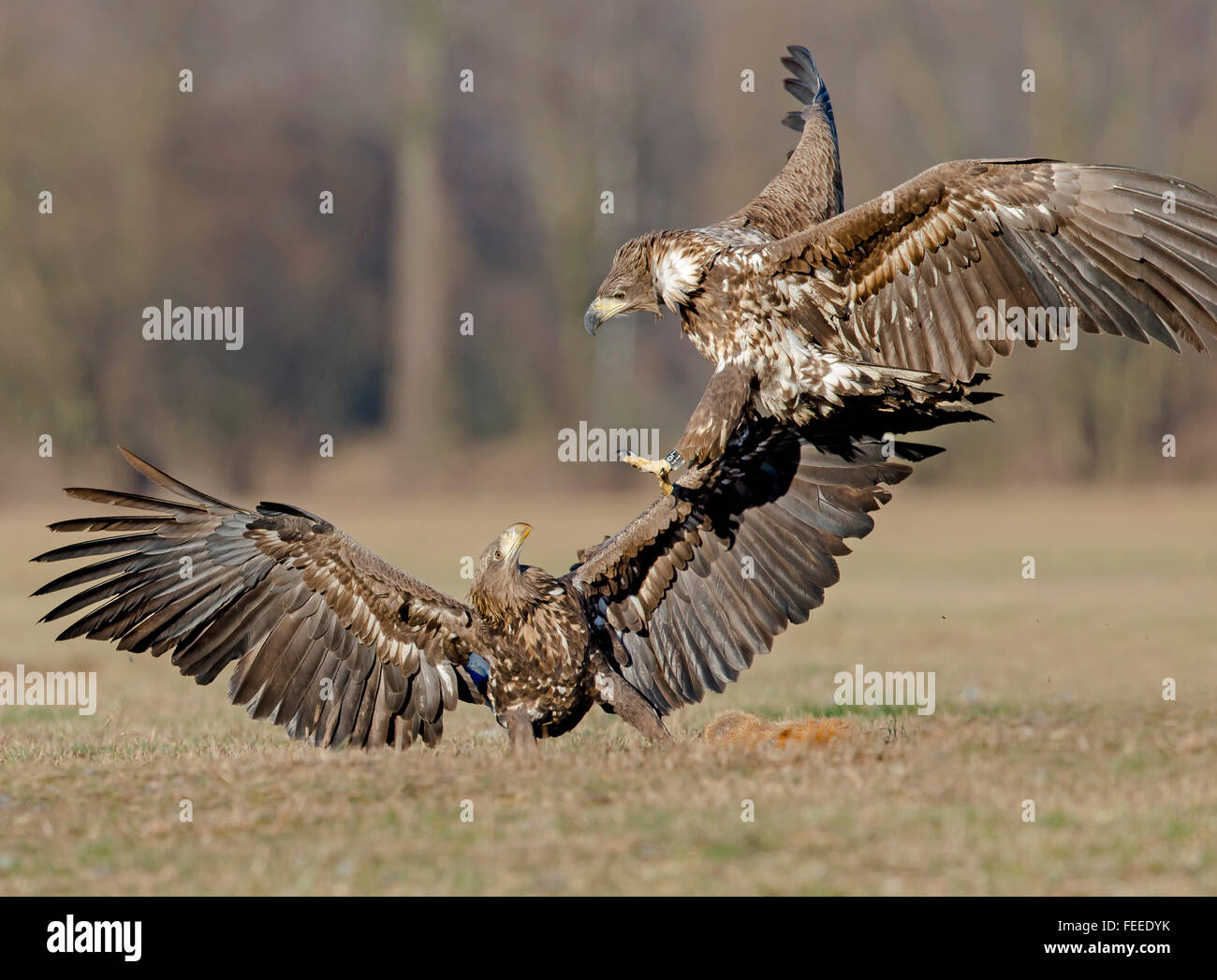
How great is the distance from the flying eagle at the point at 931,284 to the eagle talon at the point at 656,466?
16mm

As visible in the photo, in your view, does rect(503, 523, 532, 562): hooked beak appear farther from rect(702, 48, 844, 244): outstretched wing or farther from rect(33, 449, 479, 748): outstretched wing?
rect(702, 48, 844, 244): outstretched wing

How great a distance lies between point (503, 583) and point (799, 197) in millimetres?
3417

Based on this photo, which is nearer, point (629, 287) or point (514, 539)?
point (514, 539)

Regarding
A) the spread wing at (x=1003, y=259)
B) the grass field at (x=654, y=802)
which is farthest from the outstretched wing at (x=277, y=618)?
the spread wing at (x=1003, y=259)

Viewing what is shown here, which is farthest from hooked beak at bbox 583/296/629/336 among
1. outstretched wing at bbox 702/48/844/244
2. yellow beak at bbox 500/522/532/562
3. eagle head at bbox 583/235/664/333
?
yellow beak at bbox 500/522/532/562

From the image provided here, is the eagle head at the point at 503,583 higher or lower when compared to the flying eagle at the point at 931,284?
lower

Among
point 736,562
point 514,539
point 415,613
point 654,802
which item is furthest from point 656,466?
point 654,802

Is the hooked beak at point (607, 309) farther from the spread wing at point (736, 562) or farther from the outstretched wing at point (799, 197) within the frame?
the spread wing at point (736, 562)

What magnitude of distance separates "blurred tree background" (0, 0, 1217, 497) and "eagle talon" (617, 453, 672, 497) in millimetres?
24138

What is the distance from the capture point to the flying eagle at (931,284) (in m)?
7.36

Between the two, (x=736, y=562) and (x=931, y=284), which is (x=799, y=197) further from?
(x=736, y=562)

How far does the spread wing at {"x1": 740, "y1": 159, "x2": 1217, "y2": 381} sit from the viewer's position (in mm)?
7336

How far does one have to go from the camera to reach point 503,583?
7559mm

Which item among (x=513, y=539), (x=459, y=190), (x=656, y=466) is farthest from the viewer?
(x=459, y=190)
